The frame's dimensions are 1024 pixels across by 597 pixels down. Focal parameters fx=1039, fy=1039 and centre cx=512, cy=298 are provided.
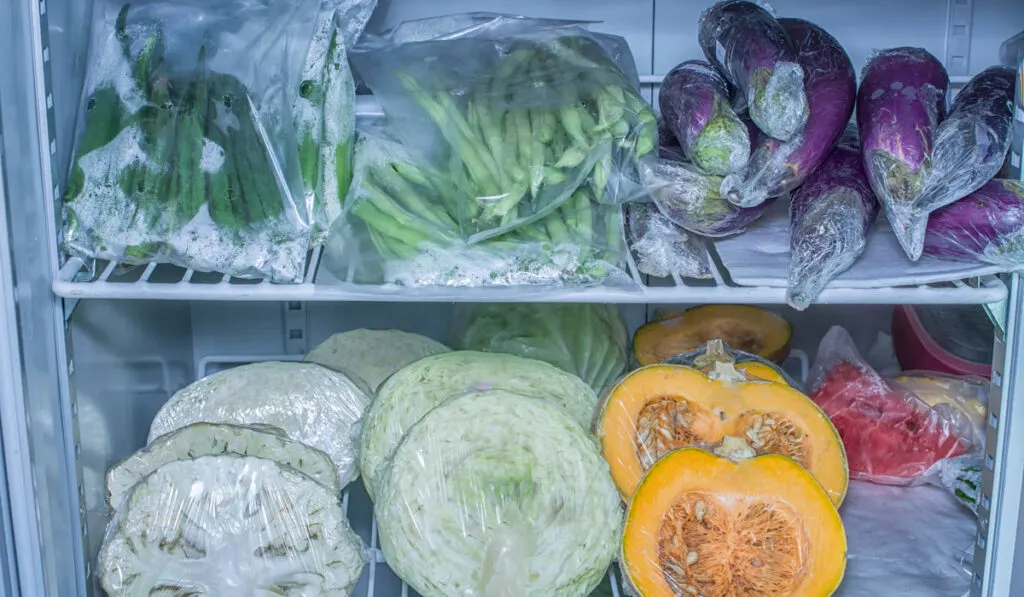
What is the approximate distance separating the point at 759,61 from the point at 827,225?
0.69ft

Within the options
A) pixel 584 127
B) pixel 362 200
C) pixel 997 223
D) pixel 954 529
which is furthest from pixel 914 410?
pixel 362 200

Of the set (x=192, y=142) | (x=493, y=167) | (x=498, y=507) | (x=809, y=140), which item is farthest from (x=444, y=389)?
(x=809, y=140)

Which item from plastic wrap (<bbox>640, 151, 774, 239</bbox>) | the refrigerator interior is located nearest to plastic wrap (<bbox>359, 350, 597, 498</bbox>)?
the refrigerator interior

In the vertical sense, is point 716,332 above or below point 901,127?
below

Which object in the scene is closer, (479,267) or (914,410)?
(479,267)

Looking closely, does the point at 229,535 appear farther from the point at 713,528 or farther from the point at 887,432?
the point at 887,432

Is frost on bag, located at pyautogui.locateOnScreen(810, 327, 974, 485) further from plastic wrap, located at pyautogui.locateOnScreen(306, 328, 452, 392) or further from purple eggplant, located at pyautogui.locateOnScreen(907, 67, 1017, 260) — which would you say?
plastic wrap, located at pyautogui.locateOnScreen(306, 328, 452, 392)

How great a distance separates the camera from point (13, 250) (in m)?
1.11

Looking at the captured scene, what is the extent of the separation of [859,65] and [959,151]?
1.45 ft

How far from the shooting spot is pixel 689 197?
1236 millimetres

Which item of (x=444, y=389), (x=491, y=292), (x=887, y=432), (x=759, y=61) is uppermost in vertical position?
(x=759, y=61)

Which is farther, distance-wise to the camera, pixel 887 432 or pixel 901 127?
pixel 887 432

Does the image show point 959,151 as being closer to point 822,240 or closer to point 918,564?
point 822,240

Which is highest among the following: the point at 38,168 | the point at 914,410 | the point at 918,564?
the point at 38,168
